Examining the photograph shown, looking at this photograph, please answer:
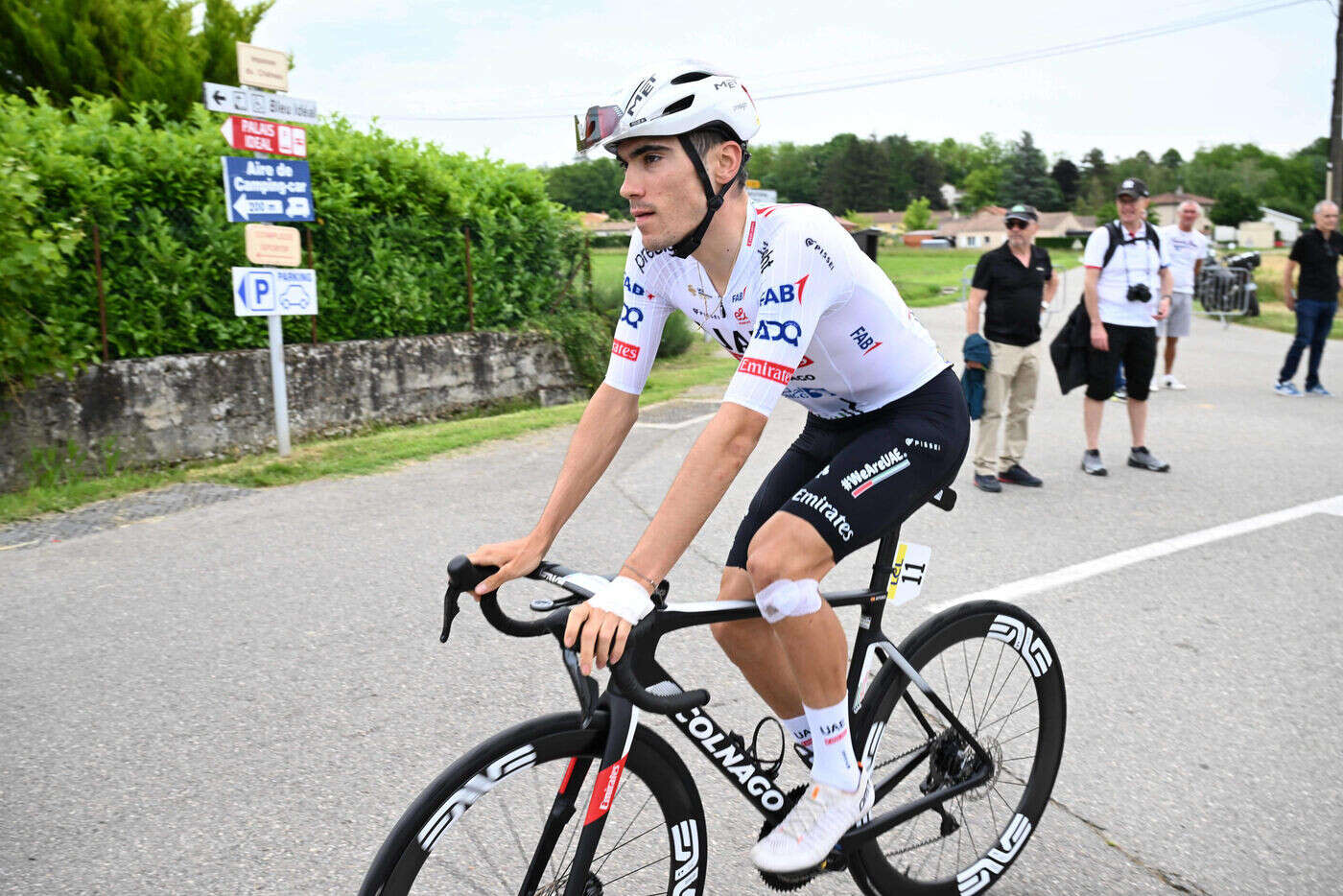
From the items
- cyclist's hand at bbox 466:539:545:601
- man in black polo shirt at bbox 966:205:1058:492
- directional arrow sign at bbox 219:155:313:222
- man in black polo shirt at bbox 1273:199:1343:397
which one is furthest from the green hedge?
man in black polo shirt at bbox 1273:199:1343:397

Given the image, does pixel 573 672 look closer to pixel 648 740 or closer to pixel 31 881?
pixel 648 740

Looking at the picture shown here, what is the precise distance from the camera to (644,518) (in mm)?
6836

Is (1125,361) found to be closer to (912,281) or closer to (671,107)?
(671,107)

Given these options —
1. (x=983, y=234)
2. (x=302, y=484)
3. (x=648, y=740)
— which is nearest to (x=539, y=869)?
(x=648, y=740)

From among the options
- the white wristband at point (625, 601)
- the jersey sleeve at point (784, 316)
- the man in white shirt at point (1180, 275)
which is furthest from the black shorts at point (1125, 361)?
the white wristband at point (625, 601)

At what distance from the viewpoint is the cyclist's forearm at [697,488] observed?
2.05 m

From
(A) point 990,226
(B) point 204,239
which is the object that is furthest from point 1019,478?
(A) point 990,226

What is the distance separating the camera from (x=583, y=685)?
6.61 feet

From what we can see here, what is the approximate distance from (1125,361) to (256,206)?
22.8 ft

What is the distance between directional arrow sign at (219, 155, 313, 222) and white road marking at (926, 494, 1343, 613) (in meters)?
6.29

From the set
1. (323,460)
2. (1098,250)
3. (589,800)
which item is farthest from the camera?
(323,460)

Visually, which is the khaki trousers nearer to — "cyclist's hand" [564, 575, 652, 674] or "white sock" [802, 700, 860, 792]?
"white sock" [802, 700, 860, 792]

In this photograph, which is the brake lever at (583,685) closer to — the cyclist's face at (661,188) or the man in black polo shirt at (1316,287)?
the cyclist's face at (661,188)

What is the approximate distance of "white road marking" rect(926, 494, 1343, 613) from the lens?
5.34 meters
